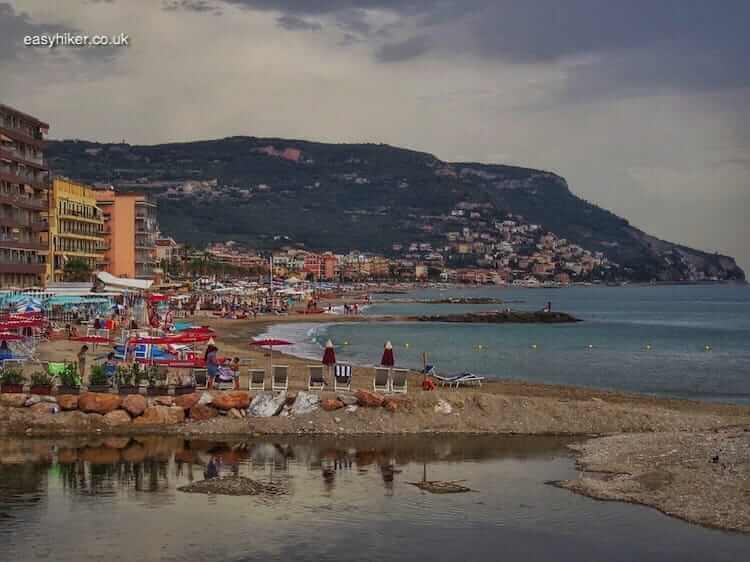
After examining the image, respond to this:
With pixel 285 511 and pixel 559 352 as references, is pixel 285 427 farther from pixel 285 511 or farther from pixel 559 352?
pixel 559 352

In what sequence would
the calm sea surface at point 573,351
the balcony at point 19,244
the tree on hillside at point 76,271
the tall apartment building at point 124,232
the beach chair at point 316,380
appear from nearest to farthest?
the beach chair at point 316,380 → the calm sea surface at point 573,351 → the balcony at point 19,244 → the tree on hillside at point 76,271 → the tall apartment building at point 124,232

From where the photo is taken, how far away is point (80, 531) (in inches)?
703

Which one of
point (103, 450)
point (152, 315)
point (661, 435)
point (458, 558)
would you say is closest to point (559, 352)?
point (152, 315)

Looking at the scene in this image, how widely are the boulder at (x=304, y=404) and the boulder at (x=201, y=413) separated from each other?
2226 mm

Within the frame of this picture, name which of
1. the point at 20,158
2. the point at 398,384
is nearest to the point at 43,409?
the point at 398,384

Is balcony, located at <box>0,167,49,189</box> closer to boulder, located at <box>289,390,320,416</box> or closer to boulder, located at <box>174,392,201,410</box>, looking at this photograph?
boulder, located at <box>174,392,201,410</box>

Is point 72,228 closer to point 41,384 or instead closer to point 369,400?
point 41,384

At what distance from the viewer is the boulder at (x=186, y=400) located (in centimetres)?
2817

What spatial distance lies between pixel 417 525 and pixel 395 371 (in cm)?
1529

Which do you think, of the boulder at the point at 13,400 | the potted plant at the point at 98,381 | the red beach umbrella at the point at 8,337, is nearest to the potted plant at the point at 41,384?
the boulder at the point at 13,400

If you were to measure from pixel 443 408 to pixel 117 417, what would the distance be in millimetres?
9080

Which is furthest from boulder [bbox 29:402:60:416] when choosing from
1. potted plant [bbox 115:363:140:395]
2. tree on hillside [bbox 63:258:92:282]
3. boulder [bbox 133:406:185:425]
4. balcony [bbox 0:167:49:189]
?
tree on hillside [bbox 63:258:92:282]

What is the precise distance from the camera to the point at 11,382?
29.1m

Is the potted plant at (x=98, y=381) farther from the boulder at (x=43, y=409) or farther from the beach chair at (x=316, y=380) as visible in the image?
the beach chair at (x=316, y=380)
